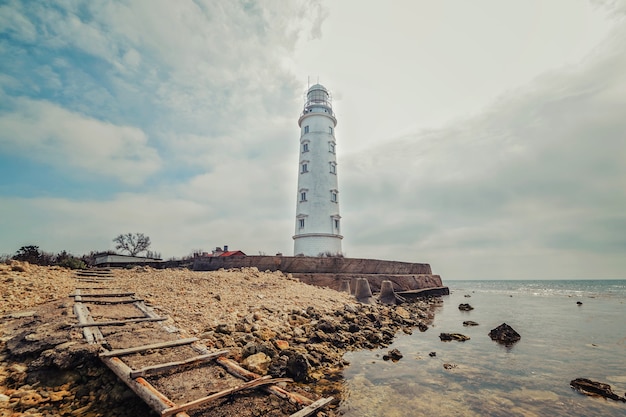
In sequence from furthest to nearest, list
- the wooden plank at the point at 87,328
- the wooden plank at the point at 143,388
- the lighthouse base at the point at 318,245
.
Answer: the lighthouse base at the point at 318,245 < the wooden plank at the point at 87,328 < the wooden plank at the point at 143,388

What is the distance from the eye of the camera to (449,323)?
1383 cm

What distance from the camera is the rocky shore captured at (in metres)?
3.91

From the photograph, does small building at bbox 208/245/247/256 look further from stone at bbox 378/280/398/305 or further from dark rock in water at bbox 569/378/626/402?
dark rock in water at bbox 569/378/626/402

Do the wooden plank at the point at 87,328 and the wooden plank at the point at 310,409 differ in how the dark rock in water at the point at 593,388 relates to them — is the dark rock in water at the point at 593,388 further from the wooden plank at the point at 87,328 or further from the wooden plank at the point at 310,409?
the wooden plank at the point at 87,328

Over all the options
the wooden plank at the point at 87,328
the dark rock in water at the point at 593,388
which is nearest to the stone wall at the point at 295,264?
the wooden plank at the point at 87,328

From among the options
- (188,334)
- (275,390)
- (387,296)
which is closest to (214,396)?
(275,390)

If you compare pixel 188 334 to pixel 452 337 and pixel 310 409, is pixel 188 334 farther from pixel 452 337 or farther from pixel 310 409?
pixel 452 337

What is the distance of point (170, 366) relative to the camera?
4203mm

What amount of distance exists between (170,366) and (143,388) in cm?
62

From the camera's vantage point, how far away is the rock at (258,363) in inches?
202

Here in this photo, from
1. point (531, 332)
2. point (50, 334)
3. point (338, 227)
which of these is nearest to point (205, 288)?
point (50, 334)

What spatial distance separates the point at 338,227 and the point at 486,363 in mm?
19332

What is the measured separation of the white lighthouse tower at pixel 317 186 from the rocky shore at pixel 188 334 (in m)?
12.4

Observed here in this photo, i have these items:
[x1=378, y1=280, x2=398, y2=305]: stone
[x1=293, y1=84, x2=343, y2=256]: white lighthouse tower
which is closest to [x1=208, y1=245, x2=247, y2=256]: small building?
[x1=293, y1=84, x2=343, y2=256]: white lighthouse tower
